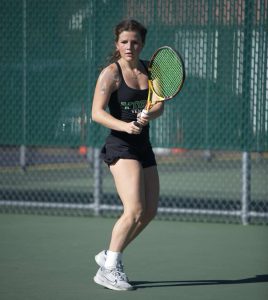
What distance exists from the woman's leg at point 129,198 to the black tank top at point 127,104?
0.60 ft

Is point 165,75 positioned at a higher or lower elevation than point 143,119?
higher

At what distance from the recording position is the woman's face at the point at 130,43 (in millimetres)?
5508

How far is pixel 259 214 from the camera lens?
27.4 ft

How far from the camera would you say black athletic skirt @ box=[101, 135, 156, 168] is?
18.3 ft

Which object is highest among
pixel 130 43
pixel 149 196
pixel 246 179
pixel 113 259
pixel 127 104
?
pixel 130 43

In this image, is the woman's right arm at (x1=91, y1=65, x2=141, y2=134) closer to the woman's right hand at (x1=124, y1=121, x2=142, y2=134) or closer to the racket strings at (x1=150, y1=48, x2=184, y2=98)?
the woman's right hand at (x1=124, y1=121, x2=142, y2=134)

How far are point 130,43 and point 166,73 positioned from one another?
0.33 m

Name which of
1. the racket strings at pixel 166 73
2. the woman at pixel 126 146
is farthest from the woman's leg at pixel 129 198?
the racket strings at pixel 166 73

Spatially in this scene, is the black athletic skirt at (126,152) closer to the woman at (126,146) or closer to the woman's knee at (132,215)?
the woman at (126,146)

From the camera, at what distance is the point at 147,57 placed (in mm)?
8578

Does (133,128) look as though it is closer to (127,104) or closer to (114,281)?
(127,104)

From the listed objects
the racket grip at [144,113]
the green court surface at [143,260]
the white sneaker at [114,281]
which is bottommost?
the green court surface at [143,260]

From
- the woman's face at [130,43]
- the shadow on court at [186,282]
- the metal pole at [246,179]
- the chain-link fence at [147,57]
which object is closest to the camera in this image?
the woman's face at [130,43]

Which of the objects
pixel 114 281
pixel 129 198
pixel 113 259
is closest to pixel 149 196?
pixel 129 198
